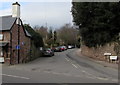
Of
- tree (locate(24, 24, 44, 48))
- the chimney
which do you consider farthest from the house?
tree (locate(24, 24, 44, 48))

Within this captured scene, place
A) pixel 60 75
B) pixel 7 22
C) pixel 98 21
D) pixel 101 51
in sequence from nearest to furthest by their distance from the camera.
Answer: pixel 60 75 → pixel 7 22 → pixel 98 21 → pixel 101 51

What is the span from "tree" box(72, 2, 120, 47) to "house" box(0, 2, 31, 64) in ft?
29.1

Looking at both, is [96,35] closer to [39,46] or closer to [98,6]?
[98,6]

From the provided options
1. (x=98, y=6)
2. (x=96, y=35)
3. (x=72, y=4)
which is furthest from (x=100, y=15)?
(x=72, y=4)

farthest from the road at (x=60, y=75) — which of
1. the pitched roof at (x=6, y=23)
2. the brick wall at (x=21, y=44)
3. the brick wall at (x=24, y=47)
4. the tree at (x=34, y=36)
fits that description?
the tree at (x=34, y=36)

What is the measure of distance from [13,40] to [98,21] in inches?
454

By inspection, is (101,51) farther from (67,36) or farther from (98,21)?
(67,36)

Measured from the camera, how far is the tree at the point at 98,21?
28.2 m

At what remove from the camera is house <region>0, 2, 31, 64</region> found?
87.6 feet

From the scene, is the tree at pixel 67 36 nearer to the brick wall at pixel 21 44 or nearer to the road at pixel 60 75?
the brick wall at pixel 21 44

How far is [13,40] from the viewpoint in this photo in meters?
27.4

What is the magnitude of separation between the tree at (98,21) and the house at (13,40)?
349 inches

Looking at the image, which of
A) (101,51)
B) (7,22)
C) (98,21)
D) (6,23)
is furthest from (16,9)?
(101,51)

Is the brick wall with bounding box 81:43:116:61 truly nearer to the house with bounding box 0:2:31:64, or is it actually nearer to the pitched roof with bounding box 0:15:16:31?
the house with bounding box 0:2:31:64
